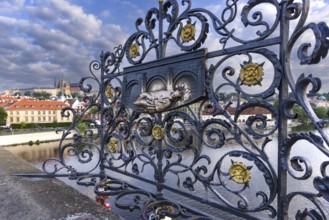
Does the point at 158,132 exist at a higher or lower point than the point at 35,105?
lower

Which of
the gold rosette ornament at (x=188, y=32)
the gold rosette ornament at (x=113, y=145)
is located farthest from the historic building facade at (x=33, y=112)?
the gold rosette ornament at (x=188, y=32)

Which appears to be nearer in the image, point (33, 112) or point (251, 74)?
point (251, 74)

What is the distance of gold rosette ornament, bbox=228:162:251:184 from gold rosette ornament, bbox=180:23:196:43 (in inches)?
41.2

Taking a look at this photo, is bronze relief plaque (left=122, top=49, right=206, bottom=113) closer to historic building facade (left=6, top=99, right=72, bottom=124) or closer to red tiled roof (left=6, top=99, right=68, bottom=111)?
historic building facade (left=6, top=99, right=72, bottom=124)

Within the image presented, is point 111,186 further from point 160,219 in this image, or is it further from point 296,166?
point 296,166

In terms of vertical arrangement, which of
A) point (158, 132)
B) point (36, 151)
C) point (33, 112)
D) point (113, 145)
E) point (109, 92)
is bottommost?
point (36, 151)

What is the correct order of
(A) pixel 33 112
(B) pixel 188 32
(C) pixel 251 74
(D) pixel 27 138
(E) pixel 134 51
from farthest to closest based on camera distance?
(A) pixel 33 112 < (D) pixel 27 138 < (E) pixel 134 51 < (B) pixel 188 32 < (C) pixel 251 74

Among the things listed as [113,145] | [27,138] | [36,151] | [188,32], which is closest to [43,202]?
[113,145]

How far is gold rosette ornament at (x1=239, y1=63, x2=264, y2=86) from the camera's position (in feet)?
5.22

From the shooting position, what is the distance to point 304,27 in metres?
1.42

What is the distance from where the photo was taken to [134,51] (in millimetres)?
2744

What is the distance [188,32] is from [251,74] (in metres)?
0.73

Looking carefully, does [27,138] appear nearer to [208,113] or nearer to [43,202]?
[43,202]

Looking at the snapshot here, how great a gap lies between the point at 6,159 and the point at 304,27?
416 centimetres
